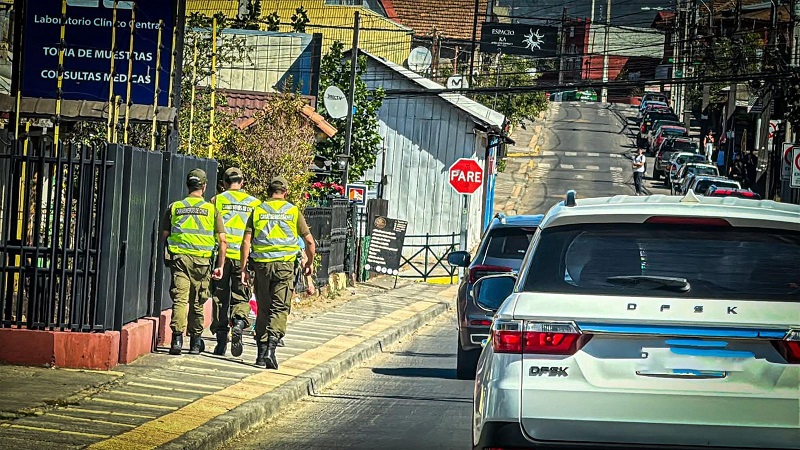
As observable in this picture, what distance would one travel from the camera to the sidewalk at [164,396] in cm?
885

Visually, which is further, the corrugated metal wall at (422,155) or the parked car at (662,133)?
the parked car at (662,133)

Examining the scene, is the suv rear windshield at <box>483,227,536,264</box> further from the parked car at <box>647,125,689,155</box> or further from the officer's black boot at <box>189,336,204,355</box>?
the parked car at <box>647,125,689,155</box>

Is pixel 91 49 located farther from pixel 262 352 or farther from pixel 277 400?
pixel 277 400

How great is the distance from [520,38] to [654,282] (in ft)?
249

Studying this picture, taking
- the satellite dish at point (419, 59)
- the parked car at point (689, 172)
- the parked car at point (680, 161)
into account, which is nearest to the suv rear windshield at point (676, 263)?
the satellite dish at point (419, 59)

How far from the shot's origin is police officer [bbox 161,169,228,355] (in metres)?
13.2

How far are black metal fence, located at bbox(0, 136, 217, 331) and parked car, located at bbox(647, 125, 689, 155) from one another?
5755cm

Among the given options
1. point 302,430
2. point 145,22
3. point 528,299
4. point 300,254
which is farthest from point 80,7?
point 528,299

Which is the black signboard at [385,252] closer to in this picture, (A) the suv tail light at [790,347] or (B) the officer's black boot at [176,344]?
(B) the officer's black boot at [176,344]

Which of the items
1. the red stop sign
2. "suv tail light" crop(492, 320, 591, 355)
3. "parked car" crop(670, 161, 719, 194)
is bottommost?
"suv tail light" crop(492, 320, 591, 355)

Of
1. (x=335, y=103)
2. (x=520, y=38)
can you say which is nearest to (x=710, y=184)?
(x=335, y=103)

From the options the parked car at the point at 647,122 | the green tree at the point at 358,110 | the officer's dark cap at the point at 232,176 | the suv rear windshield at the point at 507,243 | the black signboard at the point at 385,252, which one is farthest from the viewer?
the parked car at the point at 647,122

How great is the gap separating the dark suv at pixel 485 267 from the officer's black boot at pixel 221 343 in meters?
2.50

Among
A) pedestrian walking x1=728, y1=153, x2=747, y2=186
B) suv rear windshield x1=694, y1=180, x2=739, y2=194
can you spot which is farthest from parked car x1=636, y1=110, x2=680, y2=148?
suv rear windshield x1=694, y1=180, x2=739, y2=194
